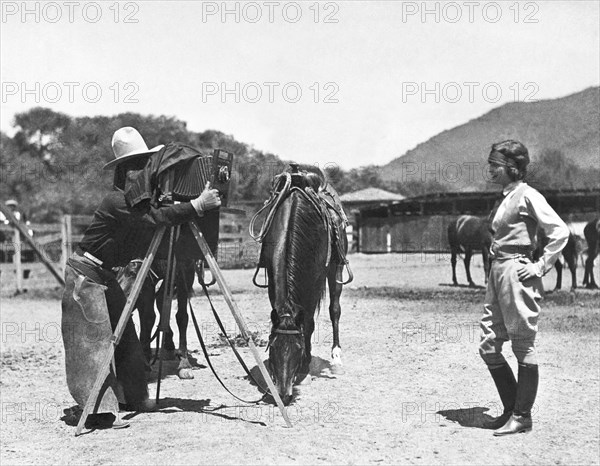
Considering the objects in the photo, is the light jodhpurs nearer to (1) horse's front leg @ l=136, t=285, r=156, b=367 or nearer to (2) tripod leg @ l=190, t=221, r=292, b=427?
(2) tripod leg @ l=190, t=221, r=292, b=427

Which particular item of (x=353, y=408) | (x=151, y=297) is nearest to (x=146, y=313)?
(x=151, y=297)

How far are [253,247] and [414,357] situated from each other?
16786 mm

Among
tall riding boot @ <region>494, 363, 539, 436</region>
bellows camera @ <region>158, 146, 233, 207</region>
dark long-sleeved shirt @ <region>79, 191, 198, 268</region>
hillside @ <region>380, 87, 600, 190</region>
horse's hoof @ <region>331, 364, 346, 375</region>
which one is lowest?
horse's hoof @ <region>331, 364, 346, 375</region>

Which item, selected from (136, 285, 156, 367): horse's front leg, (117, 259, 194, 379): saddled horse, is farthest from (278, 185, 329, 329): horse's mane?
(136, 285, 156, 367): horse's front leg

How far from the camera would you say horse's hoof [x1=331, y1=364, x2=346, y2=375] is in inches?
311

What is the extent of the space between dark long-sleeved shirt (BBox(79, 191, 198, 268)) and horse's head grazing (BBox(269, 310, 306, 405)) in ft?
3.82

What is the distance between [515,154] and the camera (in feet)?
17.3

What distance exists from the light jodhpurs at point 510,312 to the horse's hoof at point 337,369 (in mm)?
2740

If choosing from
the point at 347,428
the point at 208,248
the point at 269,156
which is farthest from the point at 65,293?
the point at 269,156

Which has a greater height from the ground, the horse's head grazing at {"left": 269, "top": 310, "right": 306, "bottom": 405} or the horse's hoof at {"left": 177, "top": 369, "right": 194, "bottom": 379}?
the horse's head grazing at {"left": 269, "top": 310, "right": 306, "bottom": 405}

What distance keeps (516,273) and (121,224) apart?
3.14 meters

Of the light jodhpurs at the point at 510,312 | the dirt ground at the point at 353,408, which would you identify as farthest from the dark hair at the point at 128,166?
the light jodhpurs at the point at 510,312

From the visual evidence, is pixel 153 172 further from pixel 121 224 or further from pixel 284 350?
pixel 284 350

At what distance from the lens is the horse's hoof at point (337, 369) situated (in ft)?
26.0
